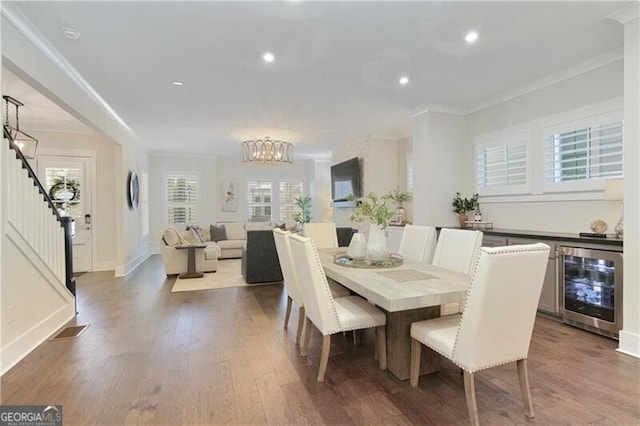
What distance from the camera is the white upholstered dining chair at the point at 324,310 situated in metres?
2.15

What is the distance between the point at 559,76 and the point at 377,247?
304 cm

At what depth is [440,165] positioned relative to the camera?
4750mm

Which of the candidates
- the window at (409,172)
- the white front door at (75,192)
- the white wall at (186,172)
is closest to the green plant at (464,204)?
the window at (409,172)

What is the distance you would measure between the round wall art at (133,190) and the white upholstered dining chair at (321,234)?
13.0 feet

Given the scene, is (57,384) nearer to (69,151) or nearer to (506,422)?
(506,422)

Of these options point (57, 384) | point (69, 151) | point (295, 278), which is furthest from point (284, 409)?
point (69, 151)

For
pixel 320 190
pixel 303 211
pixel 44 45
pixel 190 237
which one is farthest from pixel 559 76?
pixel 303 211

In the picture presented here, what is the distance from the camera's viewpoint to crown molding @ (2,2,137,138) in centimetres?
240

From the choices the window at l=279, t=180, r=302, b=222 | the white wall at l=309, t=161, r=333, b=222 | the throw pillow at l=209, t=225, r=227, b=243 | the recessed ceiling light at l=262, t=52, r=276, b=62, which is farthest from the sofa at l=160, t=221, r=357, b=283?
the white wall at l=309, t=161, r=333, b=222

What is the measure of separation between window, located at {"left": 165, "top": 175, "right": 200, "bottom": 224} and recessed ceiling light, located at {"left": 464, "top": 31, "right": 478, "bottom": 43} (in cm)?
758

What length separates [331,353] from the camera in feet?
8.77

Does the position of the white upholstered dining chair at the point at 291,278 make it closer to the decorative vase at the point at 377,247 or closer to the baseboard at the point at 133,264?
the decorative vase at the point at 377,247

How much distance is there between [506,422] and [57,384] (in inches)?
113

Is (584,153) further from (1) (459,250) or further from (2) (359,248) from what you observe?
(2) (359,248)
